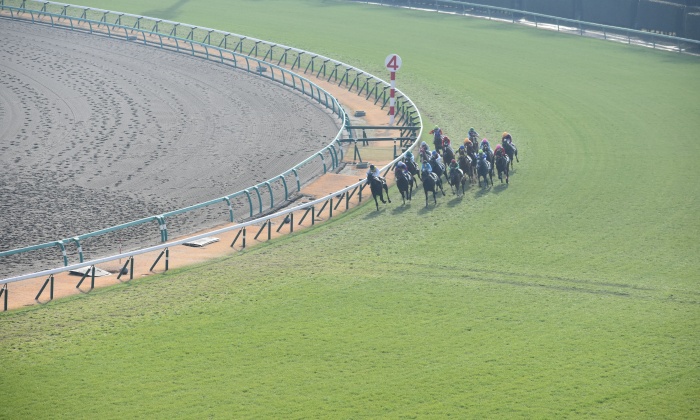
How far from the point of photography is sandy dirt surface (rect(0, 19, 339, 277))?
2423 centimetres

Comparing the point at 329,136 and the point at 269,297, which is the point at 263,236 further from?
the point at 329,136

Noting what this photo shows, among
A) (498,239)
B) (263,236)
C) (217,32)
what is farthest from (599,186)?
(217,32)

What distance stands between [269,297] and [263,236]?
4.23m

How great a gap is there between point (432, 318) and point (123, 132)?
55.1ft

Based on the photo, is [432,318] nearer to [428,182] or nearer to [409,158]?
[428,182]

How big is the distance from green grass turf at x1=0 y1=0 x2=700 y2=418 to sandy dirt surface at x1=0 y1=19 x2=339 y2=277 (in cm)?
480

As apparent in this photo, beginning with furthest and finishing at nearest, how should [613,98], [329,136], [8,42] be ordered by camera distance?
[8,42], [613,98], [329,136]

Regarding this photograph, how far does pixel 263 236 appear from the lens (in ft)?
72.5

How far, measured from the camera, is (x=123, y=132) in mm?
30906

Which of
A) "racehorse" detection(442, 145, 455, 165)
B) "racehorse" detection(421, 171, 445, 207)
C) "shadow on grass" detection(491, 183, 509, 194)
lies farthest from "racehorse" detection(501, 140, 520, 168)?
"racehorse" detection(421, 171, 445, 207)

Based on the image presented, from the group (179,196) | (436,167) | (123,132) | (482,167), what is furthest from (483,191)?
(123,132)

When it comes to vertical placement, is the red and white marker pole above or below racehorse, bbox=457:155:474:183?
above

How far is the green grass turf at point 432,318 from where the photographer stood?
1432 cm

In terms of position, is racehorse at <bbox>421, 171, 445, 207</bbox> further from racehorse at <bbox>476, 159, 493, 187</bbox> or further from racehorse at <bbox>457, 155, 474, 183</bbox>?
racehorse at <bbox>476, 159, 493, 187</bbox>
